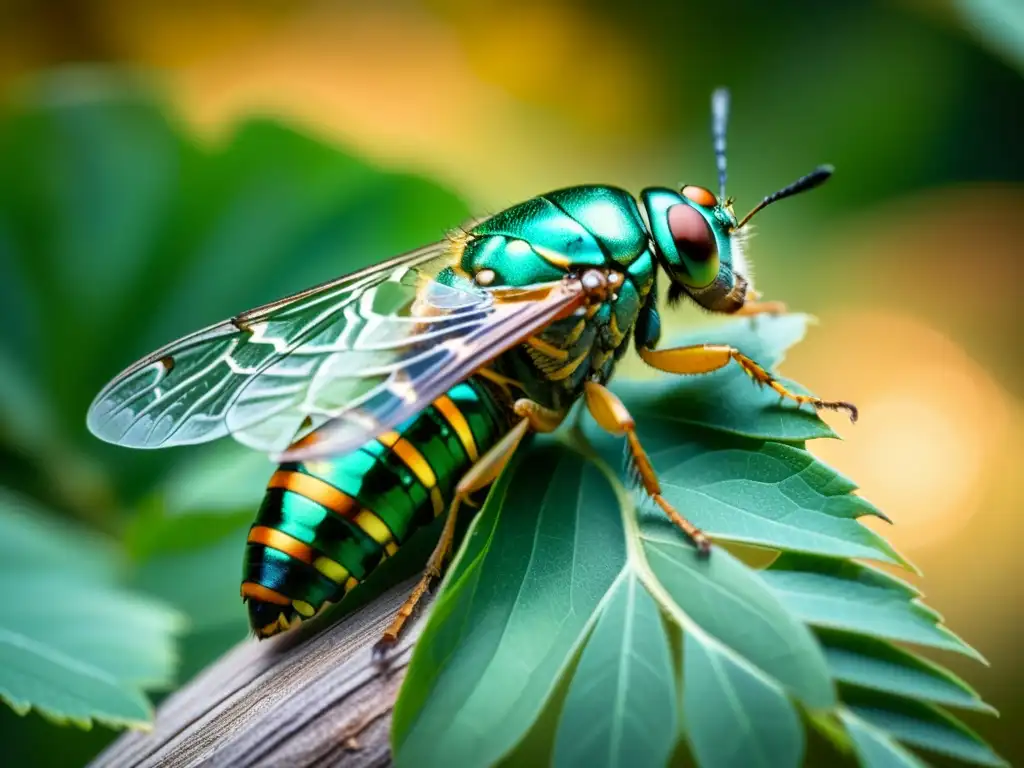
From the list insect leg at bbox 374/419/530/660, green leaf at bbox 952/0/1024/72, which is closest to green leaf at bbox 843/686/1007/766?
insect leg at bbox 374/419/530/660

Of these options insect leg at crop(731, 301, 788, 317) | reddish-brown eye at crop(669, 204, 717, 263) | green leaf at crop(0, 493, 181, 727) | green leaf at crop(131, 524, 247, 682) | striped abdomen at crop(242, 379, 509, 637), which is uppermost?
reddish-brown eye at crop(669, 204, 717, 263)

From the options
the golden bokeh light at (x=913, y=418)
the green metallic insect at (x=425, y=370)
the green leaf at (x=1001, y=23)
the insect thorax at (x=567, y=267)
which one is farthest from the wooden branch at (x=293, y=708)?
the golden bokeh light at (x=913, y=418)

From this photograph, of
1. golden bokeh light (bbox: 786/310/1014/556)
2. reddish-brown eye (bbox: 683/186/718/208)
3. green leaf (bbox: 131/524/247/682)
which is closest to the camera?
reddish-brown eye (bbox: 683/186/718/208)

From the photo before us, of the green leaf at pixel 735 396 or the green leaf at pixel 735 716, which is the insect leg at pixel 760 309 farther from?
the green leaf at pixel 735 716

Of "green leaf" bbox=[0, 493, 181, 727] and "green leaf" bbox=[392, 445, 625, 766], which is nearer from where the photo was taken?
"green leaf" bbox=[392, 445, 625, 766]

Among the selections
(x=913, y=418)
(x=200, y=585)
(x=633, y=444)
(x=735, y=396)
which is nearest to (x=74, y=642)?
(x=200, y=585)

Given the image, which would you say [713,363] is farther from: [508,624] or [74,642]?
[74,642]

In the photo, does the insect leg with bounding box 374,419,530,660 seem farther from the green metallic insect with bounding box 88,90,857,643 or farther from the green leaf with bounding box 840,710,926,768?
the green leaf with bounding box 840,710,926,768
